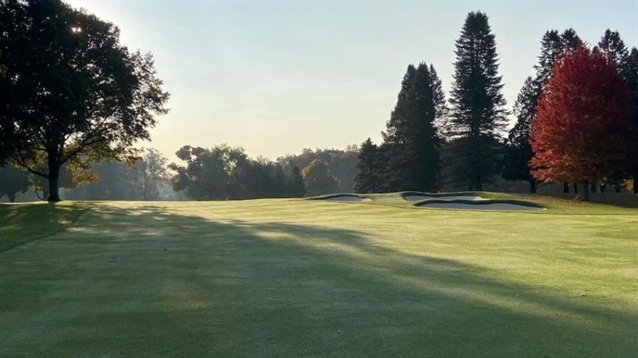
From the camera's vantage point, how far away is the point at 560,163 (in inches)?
1523

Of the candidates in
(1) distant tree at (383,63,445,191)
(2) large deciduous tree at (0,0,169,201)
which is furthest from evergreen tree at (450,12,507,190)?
Result: (2) large deciduous tree at (0,0,169,201)

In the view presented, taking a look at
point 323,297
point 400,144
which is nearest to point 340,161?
point 400,144

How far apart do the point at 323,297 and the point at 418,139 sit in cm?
6576

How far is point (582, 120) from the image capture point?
37281 millimetres

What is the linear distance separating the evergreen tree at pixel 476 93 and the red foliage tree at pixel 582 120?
26.6m

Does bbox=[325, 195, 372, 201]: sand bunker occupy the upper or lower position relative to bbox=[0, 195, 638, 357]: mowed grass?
upper

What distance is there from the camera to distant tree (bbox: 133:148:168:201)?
139625 millimetres

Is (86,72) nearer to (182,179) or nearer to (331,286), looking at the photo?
(331,286)

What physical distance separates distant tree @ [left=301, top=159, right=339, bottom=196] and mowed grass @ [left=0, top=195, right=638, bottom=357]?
301 feet

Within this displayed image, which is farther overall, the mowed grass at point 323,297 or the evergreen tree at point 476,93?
the evergreen tree at point 476,93

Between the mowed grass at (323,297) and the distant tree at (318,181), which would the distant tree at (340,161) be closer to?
the distant tree at (318,181)

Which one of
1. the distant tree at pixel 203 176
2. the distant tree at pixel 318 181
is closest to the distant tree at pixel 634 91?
the distant tree at pixel 318 181

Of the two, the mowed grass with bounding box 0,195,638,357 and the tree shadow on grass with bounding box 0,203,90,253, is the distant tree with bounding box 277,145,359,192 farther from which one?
the mowed grass with bounding box 0,195,638,357

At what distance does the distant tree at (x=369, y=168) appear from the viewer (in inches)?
3054
